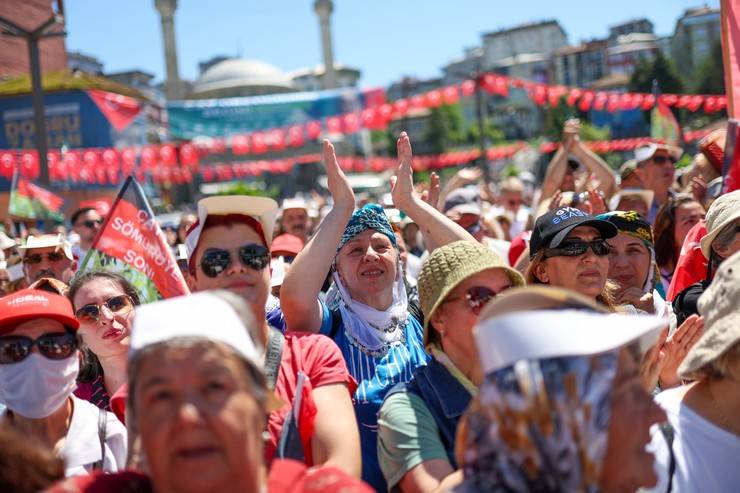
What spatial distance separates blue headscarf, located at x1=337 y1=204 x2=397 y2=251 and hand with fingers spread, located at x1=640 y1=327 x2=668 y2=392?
4.71ft

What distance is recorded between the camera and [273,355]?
2.97 m

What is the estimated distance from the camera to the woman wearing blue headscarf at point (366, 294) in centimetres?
358

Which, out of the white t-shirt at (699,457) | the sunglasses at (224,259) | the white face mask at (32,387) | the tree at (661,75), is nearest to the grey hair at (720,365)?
the white t-shirt at (699,457)

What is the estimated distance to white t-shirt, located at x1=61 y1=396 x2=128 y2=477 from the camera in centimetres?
299

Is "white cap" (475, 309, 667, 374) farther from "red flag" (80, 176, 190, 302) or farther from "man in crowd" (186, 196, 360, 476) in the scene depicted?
"red flag" (80, 176, 190, 302)

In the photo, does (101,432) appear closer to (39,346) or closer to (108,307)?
(39,346)

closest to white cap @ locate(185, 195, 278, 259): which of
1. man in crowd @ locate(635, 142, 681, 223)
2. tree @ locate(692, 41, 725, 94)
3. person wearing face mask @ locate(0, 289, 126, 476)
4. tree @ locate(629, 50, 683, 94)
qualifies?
person wearing face mask @ locate(0, 289, 126, 476)

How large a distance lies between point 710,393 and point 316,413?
4.19ft

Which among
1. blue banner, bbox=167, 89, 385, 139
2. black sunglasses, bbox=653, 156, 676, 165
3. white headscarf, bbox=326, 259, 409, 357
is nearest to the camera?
white headscarf, bbox=326, 259, 409, 357

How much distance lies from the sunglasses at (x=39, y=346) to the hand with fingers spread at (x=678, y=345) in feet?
7.59

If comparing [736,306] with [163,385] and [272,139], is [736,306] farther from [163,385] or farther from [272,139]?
[272,139]

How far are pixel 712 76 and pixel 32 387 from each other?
6331cm

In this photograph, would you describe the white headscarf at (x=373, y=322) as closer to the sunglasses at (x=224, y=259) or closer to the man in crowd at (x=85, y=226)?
the sunglasses at (x=224, y=259)

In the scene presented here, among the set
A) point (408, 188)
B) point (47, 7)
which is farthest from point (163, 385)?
point (47, 7)
